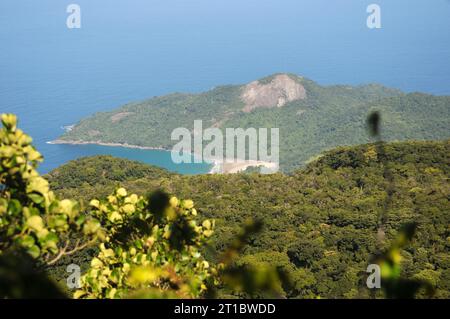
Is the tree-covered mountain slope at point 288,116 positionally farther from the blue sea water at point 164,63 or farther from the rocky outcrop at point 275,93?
the blue sea water at point 164,63

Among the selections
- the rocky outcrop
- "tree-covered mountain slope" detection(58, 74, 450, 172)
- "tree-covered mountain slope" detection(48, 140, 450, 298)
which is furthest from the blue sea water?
"tree-covered mountain slope" detection(48, 140, 450, 298)

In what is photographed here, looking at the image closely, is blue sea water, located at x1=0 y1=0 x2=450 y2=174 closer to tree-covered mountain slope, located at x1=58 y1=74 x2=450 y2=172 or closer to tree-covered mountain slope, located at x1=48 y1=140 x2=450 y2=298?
tree-covered mountain slope, located at x1=58 y1=74 x2=450 y2=172

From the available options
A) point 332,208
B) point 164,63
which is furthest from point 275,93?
point 332,208

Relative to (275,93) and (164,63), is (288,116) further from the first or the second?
(164,63)

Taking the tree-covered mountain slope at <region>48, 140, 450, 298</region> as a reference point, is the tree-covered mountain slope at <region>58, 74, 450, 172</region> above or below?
above
